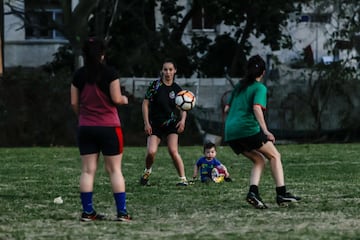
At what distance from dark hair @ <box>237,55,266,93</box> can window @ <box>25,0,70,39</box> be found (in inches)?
1018

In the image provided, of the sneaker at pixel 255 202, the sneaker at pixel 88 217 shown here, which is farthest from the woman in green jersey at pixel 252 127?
the sneaker at pixel 88 217

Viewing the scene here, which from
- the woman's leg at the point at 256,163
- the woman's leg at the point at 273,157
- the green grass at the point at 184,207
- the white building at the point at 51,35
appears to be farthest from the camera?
the white building at the point at 51,35

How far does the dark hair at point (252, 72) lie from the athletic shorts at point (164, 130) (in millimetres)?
3100

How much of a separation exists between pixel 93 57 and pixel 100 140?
0.80 metres

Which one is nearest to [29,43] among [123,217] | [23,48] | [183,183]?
[23,48]

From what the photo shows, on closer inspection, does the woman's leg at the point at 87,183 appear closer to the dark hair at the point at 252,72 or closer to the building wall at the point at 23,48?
the dark hair at the point at 252,72

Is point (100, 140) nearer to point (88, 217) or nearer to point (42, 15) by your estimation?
point (88, 217)

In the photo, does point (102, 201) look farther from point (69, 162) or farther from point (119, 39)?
point (119, 39)

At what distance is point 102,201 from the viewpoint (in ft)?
37.1

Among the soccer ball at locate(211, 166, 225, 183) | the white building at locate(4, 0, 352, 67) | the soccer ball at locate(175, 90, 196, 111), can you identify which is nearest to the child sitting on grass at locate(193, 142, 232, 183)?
the soccer ball at locate(211, 166, 225, 183)

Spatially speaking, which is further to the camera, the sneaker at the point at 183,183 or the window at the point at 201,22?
the window at the point at 201,22

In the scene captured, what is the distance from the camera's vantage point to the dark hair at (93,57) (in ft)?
29.8

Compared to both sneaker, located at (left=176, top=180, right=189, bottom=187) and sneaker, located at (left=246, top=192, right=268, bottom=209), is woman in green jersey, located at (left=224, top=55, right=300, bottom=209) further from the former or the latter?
sneaker, located at (left=176, top=180, right=189, bottom=187)

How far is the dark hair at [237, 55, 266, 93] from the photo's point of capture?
1037cm
